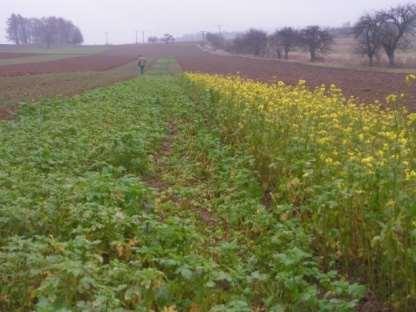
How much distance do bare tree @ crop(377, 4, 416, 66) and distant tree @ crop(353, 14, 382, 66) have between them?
44 centimetres

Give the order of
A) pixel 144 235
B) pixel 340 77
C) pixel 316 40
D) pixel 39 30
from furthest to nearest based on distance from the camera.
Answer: pixel 39 30 → pixel 316 40 → pixel 340 77 → pixel 144 235

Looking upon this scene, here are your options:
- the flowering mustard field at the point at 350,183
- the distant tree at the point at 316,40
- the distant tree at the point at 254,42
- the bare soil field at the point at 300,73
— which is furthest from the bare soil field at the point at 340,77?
the distant tree at the point at 254,42

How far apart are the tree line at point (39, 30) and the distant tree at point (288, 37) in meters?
88.0

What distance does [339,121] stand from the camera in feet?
24.2

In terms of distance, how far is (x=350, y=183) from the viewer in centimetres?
536

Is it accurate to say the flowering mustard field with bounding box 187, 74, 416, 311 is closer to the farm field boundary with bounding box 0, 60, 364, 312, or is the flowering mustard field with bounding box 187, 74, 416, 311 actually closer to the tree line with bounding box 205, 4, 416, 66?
the farm field boundary with bounding box 0, 60, 364, 312

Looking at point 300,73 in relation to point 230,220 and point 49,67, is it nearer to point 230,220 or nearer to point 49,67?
point 49,67

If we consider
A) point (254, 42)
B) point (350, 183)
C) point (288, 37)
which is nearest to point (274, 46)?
point (254, 42)

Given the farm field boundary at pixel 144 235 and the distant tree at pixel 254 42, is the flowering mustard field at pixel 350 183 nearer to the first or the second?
the farm field boundary at pixel 144 235

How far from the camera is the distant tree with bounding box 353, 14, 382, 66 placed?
53062mm

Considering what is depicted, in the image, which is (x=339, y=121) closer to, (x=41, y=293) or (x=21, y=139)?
(x=41, y=293)

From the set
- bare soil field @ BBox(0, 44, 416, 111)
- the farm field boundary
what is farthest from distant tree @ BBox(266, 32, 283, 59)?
the farm field boundary

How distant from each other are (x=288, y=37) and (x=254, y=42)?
1215 centimetres

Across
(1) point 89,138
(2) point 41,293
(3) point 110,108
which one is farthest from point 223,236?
(3) point 110,108
